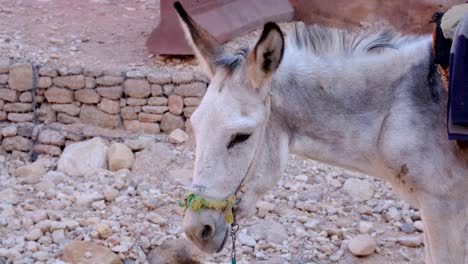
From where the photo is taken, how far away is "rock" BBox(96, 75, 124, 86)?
648cm

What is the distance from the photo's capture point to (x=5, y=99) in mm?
6695

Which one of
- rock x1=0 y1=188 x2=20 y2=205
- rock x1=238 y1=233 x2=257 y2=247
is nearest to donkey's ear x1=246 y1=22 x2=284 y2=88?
rock x1=238 y1=233 x2=257 y2=247

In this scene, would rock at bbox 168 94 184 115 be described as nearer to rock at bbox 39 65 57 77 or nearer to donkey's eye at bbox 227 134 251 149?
rock at bbox 39 65 57 77

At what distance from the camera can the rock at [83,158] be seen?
5.94 m

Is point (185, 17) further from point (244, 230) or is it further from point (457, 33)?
point (244, 230)

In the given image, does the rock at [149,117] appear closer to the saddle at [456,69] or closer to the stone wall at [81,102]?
the stone wall at [81,102]

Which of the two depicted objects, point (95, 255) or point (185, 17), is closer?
point (185, 17)

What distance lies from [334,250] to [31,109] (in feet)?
12.3

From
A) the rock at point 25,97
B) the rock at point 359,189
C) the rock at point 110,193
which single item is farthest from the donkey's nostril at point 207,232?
the rock at point 25,97

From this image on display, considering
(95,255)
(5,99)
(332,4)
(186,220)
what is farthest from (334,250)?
(5,99)

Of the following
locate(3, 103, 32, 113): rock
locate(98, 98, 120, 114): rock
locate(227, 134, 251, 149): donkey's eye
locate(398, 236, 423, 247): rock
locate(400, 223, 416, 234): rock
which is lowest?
locate(398, 236, 423, 247): rock

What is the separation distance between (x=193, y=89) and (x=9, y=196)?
6.75ft

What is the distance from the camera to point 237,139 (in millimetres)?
2574

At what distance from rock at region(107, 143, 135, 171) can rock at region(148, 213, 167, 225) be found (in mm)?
994
